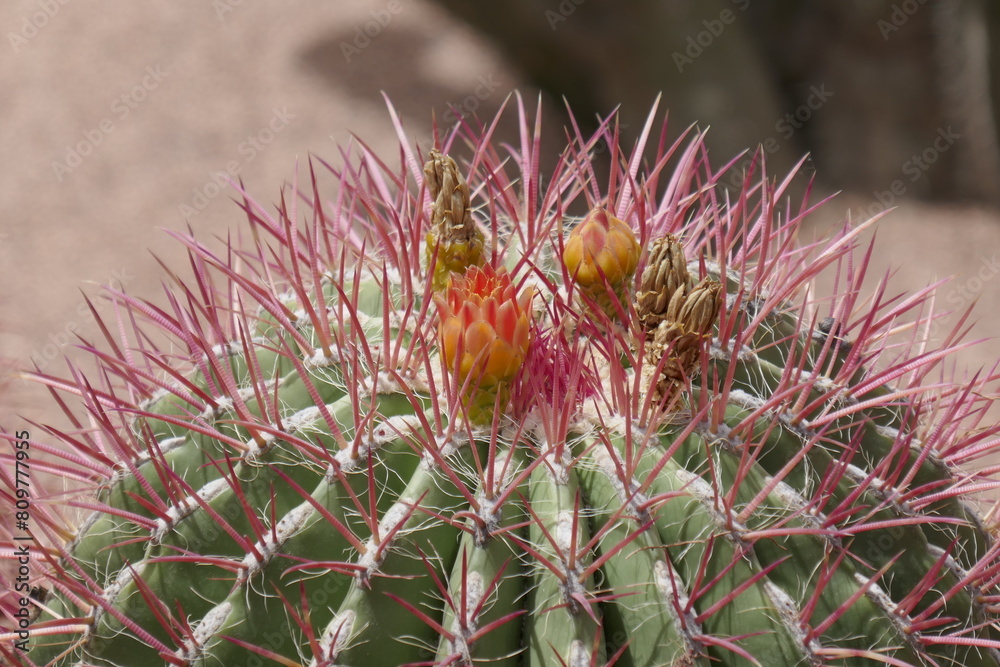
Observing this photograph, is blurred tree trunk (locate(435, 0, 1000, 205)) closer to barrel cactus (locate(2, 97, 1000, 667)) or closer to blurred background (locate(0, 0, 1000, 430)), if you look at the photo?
blurred background (locate(0, 0, 1000, 430))

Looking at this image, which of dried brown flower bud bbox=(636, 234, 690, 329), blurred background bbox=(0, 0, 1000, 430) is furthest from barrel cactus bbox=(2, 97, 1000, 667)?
blurred background bbox=(0, 0, 1000, 430)

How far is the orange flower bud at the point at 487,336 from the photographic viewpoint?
93 cm

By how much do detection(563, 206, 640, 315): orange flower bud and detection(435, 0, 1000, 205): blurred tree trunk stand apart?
3174 millimetres

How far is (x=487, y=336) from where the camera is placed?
3.06 feet

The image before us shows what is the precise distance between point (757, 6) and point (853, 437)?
12.9 ft

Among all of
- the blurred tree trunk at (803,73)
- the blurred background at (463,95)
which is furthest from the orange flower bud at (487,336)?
the blurred tree trunk at (803,73)

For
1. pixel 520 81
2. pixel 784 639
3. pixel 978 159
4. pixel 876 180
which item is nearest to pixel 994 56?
pixel 978 159

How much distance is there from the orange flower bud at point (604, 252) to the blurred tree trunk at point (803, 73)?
3174 mm

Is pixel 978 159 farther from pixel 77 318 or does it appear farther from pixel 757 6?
pixel 77 318

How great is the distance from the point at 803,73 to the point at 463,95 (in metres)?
1.76

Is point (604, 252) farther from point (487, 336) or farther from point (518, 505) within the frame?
point (518, 505)

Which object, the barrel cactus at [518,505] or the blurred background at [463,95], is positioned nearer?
the barrel cactus at [518,505]

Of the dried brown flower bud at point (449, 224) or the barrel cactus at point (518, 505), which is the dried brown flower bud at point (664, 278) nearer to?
the barrel cactus at point (518, 505)

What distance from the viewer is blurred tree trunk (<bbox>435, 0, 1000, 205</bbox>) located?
13.3 ft
